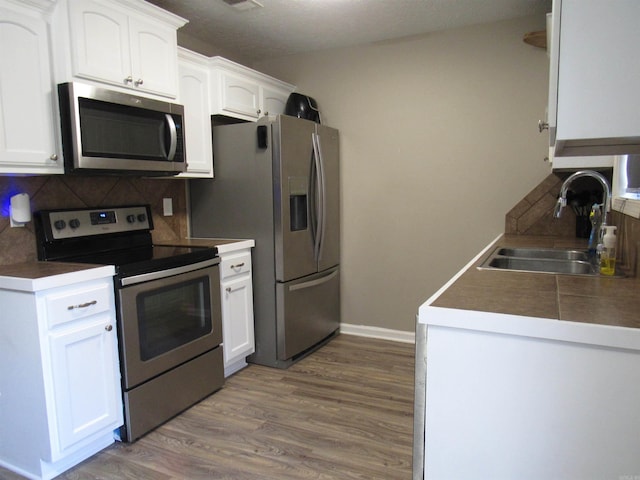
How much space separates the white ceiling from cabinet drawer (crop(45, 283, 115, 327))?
1.82 meters

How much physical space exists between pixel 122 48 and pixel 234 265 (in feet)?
4.51

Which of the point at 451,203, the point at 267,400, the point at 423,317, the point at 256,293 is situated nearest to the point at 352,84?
the point at 451,203

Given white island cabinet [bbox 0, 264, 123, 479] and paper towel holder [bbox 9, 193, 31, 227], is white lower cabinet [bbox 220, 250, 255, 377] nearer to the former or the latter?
white island cabinet [bbox 0, 264, 123, 479]

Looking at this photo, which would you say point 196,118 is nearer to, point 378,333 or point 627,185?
point 378,333

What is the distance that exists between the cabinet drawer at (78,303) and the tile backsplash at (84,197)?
0.54m

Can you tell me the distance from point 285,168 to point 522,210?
1.72 metres

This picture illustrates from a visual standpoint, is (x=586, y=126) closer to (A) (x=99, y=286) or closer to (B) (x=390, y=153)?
(A) (x=99, y=286)

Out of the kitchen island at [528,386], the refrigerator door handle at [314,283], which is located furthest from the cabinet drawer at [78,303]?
the kitchen island at [528,386]

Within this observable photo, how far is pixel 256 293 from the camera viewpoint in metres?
3.06

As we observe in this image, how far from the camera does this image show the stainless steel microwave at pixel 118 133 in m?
1.99

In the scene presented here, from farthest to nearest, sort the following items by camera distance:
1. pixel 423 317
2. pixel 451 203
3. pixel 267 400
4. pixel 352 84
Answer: pixel 352 84, pixel 451 203, pixel 267 400, pixel 423 317

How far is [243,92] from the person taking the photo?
316 centimetres

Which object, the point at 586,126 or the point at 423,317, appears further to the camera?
the point at 423,317

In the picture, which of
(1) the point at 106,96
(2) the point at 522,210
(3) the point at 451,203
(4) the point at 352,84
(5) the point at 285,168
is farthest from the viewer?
(4) the point at 352,84
